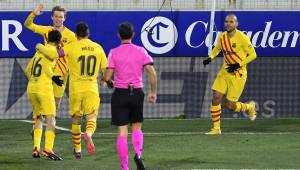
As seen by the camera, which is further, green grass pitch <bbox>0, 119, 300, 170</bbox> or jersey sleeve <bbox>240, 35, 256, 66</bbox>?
jersey sleeve <bbox>240, 35, 256, 66</bbox>

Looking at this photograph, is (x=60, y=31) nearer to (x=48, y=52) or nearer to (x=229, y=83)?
(x=48, y=52)

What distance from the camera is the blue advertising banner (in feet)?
59.2

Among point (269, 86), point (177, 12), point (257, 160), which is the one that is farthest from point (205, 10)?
point (257, 160)

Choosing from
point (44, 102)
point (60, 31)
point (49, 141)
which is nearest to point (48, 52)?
point (44, 102)

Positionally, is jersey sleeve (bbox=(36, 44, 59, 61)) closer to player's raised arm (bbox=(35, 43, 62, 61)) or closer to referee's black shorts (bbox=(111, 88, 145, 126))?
player's raised arm (bbox=(35, 43, 62, 61))

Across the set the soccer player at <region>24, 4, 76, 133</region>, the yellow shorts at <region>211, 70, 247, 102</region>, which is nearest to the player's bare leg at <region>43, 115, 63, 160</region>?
the soccer player at <region>24, 4, 76, 133</region>

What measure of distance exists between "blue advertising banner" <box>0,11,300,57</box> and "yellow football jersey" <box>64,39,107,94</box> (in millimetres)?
5757

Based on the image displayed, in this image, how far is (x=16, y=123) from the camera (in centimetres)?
1777

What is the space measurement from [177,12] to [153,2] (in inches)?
27.7

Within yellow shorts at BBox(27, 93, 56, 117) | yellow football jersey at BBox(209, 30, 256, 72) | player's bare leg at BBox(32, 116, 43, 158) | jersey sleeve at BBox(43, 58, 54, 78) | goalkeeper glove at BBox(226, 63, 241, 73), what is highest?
yellow football jersey at BBox(209, 30, 256, 72)

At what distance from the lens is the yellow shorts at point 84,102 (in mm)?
12348

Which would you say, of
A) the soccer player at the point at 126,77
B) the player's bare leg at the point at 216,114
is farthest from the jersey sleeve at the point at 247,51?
the soccer player at the point at 126,77

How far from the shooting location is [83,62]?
12.2 metres

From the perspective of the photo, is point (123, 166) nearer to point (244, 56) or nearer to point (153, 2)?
point (244, 56)
